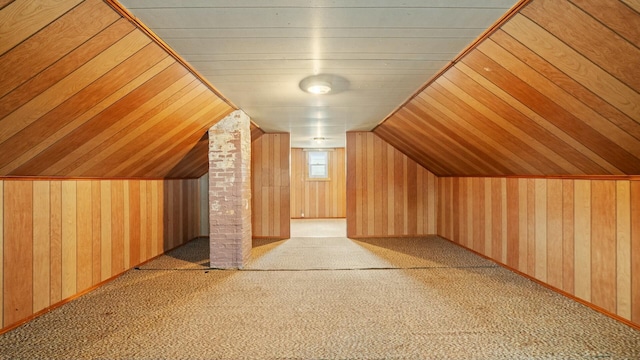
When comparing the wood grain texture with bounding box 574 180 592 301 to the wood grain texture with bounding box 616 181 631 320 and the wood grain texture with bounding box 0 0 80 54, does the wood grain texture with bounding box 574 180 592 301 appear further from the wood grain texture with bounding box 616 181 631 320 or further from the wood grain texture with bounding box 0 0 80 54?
the wood grain texture with bounding box 0 0 80 54

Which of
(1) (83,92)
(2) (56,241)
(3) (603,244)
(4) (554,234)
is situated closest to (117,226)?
(2) (56,241)

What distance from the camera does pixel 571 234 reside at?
9.80 ft

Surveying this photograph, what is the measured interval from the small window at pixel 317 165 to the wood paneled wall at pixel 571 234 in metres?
5.15

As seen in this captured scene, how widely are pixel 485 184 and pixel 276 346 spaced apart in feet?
12.2

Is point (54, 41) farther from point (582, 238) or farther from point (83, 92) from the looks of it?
point (582, 238)

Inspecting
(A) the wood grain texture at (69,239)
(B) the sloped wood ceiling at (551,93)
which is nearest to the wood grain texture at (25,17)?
(A) the wood grain texture at (69,239)

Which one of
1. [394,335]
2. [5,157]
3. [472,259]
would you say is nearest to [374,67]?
[394,335]

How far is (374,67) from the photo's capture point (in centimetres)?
265

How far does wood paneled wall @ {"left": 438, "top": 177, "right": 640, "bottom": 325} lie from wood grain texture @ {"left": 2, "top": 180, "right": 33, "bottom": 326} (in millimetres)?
4672

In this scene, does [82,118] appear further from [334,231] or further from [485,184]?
[334,231]

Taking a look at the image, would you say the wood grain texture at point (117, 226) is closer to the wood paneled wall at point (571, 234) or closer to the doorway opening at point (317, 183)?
the wood paneled wall at point (571, 234)

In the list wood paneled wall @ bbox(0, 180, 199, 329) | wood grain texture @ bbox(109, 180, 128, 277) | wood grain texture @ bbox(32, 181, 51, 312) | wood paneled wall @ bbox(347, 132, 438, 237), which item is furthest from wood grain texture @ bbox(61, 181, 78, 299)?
wood paneled wall @ bbox(347, 132, 438, 237)

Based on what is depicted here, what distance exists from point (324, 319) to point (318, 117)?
2.97 m

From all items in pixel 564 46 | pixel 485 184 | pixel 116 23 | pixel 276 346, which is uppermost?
pixel 116 23
